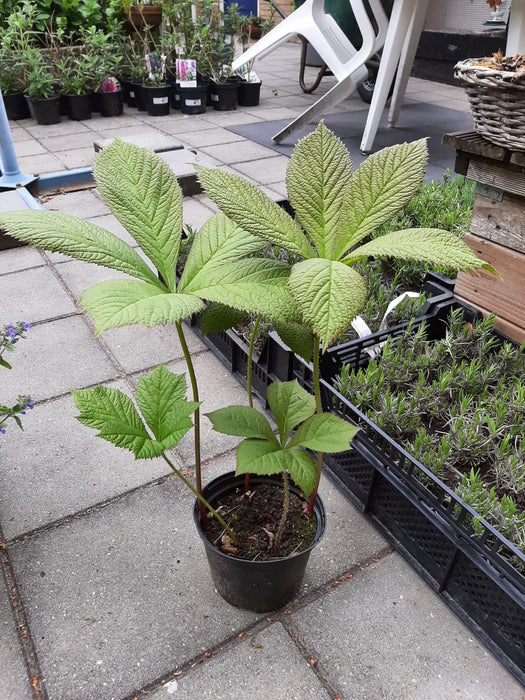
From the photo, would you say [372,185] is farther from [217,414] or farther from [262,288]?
[217,414]

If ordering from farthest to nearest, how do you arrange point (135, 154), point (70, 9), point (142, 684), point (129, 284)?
1. point (70, 9)
2. point (142, 684)
3. point (135, 154)
4. point (129, 284)

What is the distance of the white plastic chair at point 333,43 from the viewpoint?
4465 millimetres

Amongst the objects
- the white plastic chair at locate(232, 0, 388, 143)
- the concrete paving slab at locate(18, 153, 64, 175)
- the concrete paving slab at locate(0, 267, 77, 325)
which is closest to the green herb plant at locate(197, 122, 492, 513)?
the concrete paving slab at locate(0, 267, 77, 325)

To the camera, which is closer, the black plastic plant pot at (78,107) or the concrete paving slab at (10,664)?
the concrete paving slab at (10,664)

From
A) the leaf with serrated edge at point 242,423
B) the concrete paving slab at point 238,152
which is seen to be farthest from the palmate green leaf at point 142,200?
the concrete paving slab at point 238,152

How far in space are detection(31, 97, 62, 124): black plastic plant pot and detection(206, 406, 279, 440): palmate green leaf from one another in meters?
5.36

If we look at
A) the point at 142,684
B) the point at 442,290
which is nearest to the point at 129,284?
the point at 142,684

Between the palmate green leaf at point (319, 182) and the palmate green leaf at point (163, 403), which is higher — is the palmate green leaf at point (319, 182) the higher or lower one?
the higher one

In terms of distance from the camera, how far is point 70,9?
5.93 m

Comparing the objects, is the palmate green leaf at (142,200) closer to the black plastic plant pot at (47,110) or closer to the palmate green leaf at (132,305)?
the palmate green leaf at (132,305)

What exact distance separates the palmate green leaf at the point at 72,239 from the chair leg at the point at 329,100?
4.30 metres

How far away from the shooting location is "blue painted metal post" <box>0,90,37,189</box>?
3.68 meters

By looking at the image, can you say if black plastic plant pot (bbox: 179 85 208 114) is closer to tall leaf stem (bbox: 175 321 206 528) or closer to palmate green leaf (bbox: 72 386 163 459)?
tall leaf stem (bbox: 175 321 206 528)

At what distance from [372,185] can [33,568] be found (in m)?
1.40
